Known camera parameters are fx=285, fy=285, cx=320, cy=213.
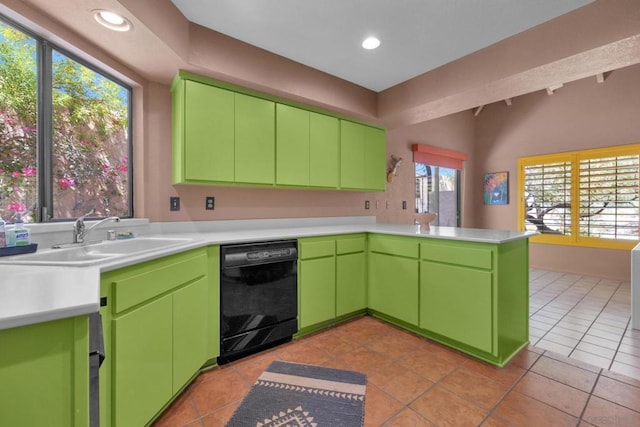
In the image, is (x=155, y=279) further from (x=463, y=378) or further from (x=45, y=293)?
(x=463, y=378)

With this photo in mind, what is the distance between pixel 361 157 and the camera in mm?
3332

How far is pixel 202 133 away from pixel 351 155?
1619mm

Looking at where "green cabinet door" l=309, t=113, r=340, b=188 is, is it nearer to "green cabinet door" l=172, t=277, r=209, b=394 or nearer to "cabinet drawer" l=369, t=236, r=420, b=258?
"cabinet drawer" l=369, t=236, r=420, b=258

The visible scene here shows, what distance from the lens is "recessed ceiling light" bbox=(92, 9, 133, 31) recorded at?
1593 millimetres

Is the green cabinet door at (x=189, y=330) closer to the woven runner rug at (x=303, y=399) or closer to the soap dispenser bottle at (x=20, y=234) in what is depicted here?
the woven runner rug at (x=303, y=399)

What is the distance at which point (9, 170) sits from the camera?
1521mm

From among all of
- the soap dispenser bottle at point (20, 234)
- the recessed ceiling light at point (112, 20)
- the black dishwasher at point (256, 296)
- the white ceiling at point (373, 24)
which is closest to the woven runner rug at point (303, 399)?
the black dishwasher at point (256, 296)

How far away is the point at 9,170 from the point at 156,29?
3.77 ft

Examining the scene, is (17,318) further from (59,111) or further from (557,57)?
(557,57)

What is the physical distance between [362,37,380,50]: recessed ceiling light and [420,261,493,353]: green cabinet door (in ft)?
6.19

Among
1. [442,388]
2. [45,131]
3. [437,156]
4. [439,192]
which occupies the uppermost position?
[437,156]

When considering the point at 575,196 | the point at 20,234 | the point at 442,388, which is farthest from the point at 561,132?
the point at 20,234

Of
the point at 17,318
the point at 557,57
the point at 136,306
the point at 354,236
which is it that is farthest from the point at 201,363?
the point at 557,57

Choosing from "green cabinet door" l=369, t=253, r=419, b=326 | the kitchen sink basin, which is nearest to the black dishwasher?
the kitchen sink basin
